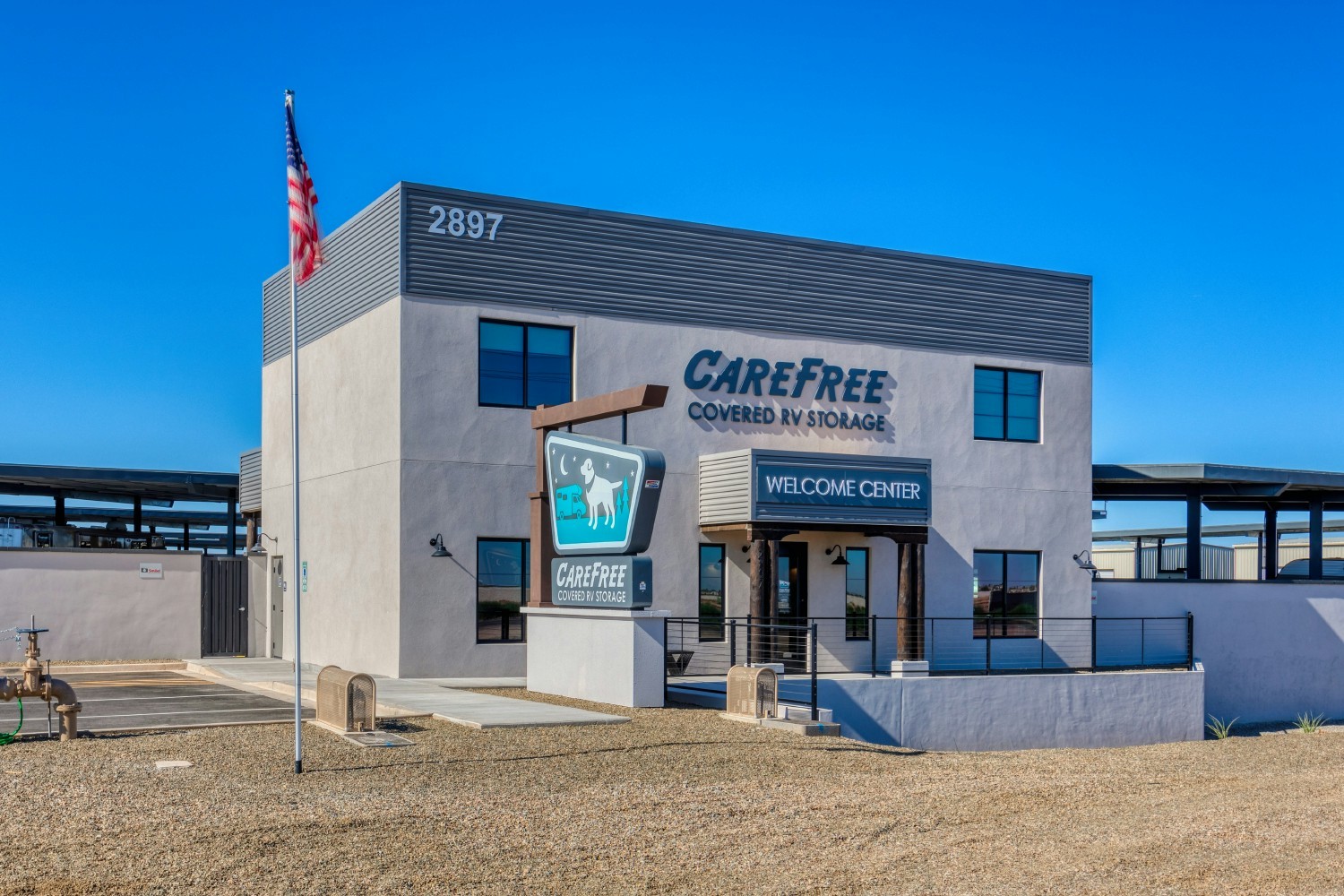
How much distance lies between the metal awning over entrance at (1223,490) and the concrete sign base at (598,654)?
1501 centimetres

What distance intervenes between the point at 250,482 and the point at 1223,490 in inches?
883

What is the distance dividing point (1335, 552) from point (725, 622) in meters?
37.7

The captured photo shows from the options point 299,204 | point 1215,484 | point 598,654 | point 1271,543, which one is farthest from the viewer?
point 1271,543

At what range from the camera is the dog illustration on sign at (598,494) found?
18.4m

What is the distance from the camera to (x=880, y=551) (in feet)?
83.3

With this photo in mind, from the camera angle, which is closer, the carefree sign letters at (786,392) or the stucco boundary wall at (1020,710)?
the stucco boundary wall at (1020,710)

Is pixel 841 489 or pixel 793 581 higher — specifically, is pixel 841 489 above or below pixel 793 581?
above

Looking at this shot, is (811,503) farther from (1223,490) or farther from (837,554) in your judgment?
(1223,490)

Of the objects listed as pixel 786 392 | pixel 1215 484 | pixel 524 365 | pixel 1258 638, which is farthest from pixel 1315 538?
pixel 524 365

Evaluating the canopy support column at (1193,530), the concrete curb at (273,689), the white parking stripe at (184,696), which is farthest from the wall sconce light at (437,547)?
the canopy support column at (1193,530)

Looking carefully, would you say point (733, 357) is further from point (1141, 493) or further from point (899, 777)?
point (1141, 493)

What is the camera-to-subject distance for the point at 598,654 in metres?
18.7

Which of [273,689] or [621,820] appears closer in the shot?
[621,820]

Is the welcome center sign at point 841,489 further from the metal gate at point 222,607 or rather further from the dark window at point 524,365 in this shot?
the metal gate at point 222,607
